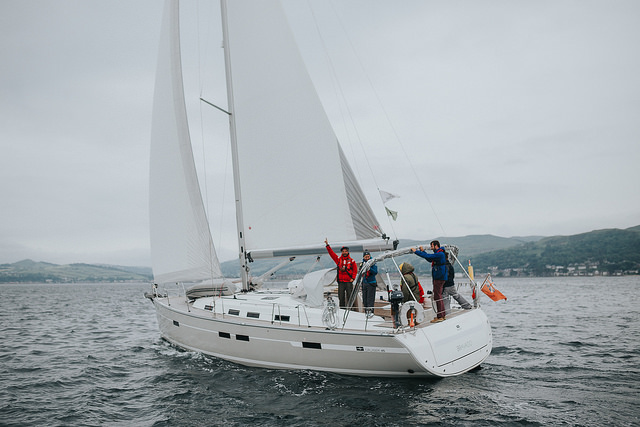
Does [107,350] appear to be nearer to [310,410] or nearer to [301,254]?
[301,254]

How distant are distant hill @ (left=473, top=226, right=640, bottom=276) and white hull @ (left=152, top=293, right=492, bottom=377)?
420 ft

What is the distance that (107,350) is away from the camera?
14641 millimetres

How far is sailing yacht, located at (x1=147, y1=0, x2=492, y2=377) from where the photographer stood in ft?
29.5

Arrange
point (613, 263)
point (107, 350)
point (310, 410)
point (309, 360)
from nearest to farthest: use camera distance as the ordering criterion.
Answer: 1. point (310, 410)
2. point (309, 360)
3. point (107, 350)
4. point (613, 263)

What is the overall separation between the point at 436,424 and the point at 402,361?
4.22 ft

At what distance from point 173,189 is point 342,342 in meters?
8.46

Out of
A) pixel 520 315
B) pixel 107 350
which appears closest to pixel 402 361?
pixel 107 350

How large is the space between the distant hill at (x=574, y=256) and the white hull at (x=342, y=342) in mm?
128023

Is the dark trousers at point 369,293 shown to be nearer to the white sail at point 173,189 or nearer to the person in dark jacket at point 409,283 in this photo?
the person in dark jacket at point 409,283

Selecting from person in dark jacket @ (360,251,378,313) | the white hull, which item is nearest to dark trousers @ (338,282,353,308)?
person in dark jacket @ (360,251,378,313)

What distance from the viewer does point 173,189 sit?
13758 mm

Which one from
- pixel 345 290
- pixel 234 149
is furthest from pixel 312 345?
pixel 234 149

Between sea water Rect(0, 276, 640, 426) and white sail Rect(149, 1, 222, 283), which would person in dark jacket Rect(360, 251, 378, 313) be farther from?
white sail Rect(149, 1, 222, 283)

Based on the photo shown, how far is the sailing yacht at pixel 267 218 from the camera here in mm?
9000
